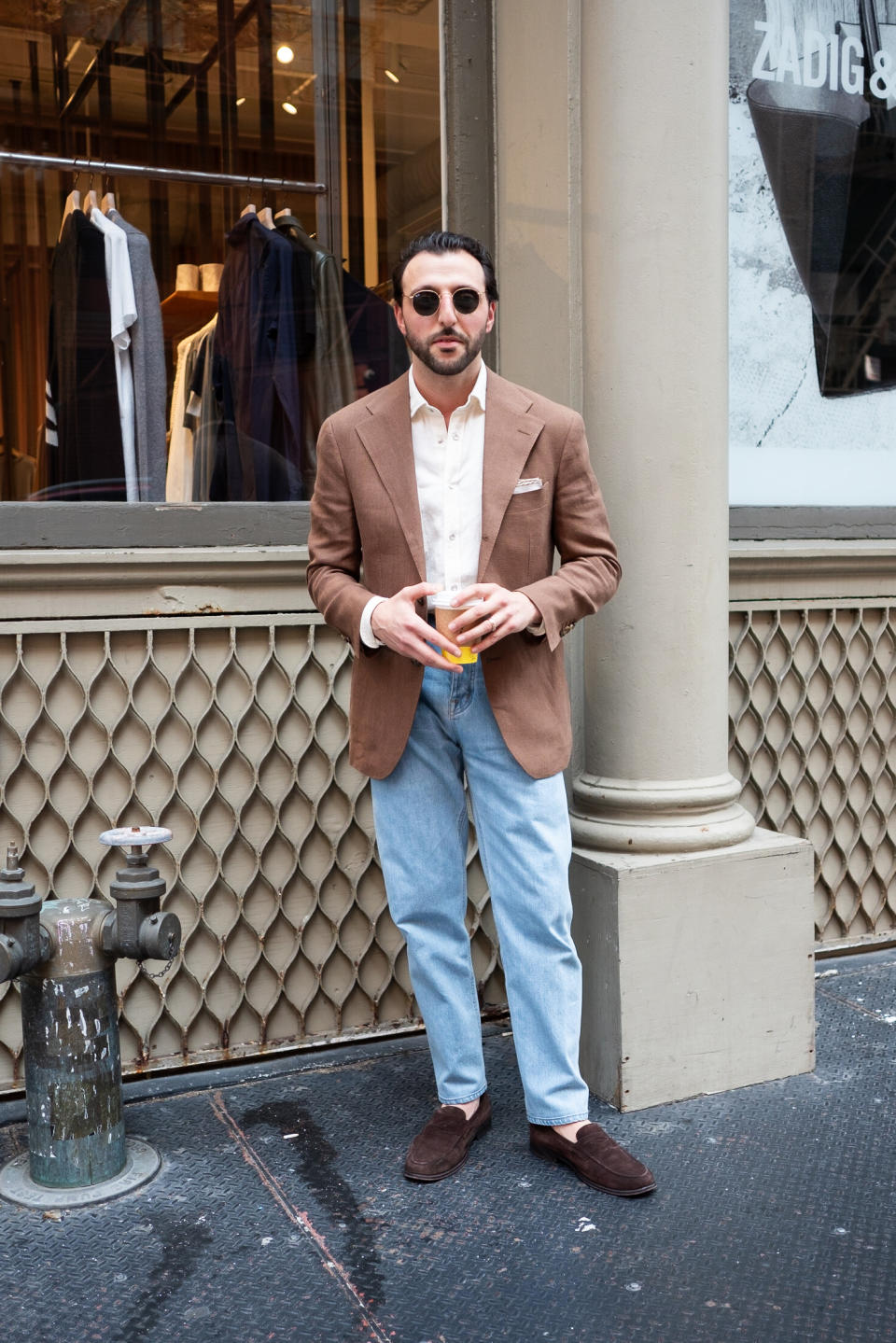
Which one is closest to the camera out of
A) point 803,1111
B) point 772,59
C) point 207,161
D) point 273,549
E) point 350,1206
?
point 350,1206

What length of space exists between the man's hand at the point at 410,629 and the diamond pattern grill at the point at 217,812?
114 cm

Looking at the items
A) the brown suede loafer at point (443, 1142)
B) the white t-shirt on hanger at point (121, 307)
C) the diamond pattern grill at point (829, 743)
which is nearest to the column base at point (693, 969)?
the brown suede loafer at point (443, 1142)

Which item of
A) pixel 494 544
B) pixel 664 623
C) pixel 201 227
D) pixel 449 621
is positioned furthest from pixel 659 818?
pixel 201 227

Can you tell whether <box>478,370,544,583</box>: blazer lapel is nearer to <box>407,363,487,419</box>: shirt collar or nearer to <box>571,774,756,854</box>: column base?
<box>407,363,487,419</box>: shirt collar

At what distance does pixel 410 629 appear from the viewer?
8.74 ft

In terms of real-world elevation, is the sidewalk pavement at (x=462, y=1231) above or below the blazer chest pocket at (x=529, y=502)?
below

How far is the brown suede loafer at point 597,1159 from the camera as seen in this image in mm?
2869

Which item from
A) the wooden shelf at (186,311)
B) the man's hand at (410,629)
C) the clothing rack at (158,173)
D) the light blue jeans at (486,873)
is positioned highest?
the clothing rack at (158,173)

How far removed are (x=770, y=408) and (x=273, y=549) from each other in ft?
6.72

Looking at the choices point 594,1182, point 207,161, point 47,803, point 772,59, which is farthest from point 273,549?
point 772,59

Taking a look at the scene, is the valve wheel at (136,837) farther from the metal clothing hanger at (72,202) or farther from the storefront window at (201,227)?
the metal clothing hanger at (72,202)

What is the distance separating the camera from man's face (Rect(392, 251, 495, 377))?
2.80m

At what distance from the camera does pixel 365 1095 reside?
11.5ft

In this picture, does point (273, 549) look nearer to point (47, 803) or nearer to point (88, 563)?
point (88, 563)
